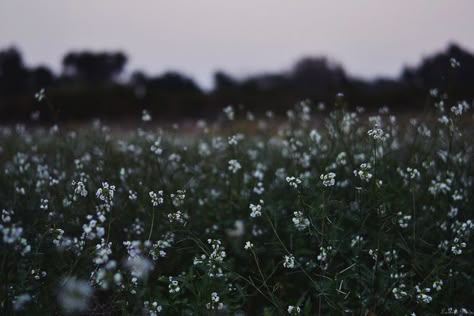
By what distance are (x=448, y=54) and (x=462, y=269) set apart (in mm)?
3679

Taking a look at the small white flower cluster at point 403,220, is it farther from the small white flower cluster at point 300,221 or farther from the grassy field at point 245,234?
the small white flower cluster at point 300,221

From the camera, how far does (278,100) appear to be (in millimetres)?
21828

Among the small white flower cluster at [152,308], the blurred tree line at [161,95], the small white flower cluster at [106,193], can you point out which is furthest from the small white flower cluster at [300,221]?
the blurred tree line at [161,95]

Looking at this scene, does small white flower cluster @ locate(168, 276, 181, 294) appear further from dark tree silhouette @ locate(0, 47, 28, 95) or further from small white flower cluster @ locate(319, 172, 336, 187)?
dark tree silhouette @ locate(0, 47, 28, 95)

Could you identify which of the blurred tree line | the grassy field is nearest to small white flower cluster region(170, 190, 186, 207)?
the grassy field

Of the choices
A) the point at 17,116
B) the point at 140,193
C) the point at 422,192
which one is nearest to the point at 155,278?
the point at 140,193

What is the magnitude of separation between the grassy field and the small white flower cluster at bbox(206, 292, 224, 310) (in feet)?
0.05

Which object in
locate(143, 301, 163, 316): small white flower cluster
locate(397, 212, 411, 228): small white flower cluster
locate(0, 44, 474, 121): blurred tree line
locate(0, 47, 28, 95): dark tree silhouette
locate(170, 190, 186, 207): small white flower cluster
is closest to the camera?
locate(143, 301, 163, 316): small white flower cluster

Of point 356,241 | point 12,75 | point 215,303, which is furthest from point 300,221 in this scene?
point 12,75

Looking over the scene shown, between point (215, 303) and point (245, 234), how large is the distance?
43.6 inches

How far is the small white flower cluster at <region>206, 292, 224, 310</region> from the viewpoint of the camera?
2.80 meters

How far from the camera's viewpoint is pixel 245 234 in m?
3.98

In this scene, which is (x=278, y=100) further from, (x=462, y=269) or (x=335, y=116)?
(x=462, y=269)

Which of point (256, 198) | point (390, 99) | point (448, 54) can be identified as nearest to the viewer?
point (256, 198)
